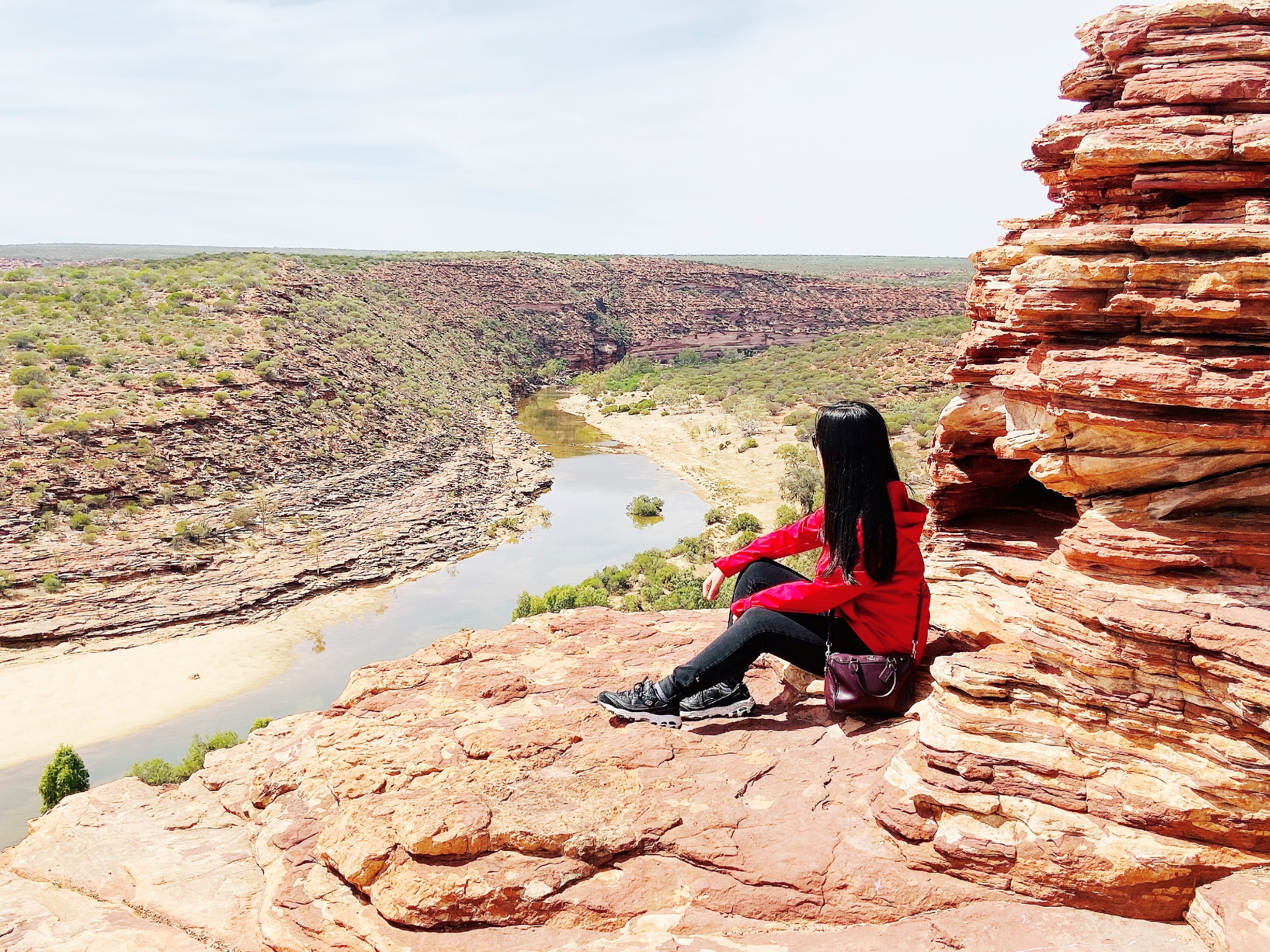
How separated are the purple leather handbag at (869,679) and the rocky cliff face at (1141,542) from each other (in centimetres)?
42

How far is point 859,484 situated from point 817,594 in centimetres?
64

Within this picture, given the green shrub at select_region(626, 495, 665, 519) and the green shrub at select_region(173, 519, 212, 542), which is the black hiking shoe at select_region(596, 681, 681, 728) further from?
the green shrub at select_region(626, 495, 665, 519)

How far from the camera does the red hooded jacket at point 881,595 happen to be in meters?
4.56

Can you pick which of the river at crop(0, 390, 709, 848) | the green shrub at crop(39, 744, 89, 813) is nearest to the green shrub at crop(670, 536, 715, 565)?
the river at crop(0, 390, 709, 848)

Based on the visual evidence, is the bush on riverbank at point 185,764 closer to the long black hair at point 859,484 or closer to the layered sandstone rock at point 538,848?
the layered sandstone rock at point 538,848

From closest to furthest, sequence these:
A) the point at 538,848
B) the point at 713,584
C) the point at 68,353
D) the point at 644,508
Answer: the point at 538,848, the point at 713,584, the point at 68,353, the point at 644,508

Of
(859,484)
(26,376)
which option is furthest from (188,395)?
(859,484)

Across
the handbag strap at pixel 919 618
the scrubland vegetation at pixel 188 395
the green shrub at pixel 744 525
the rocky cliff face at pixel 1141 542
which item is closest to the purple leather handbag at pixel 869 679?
the handbag strap at pixel 919 618

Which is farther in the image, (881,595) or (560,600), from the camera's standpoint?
(560,600)

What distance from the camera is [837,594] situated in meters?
4.56

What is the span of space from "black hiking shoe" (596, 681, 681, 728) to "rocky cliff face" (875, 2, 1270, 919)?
1315 mm

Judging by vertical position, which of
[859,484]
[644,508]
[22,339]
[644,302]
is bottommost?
[644,508]

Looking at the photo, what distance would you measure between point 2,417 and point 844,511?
25154mm

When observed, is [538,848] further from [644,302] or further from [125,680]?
[644,302]
